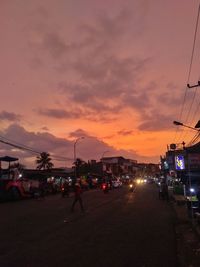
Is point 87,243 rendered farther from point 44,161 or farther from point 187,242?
point 44,161

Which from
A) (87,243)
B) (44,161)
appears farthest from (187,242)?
(44,161)

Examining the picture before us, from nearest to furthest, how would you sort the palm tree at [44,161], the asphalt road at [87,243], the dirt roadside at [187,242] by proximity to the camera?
the asphalt road at [87,243], the dirt roadside at [187,242], the palm tree at [44,161]

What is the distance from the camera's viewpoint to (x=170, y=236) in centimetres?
1565

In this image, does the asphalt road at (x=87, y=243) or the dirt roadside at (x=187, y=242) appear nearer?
the asphalt road at (x=87, y=243)

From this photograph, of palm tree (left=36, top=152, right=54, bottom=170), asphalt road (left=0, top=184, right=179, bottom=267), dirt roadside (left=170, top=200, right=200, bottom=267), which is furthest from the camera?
palm tree (left=36, top=152, right=54, bottom=170)

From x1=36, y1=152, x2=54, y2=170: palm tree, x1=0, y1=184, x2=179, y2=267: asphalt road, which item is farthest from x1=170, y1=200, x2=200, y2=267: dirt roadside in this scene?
x1=36, y1=152, x2=54, y2=170: palm tree

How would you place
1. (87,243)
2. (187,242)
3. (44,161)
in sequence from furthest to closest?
1. (44,161)
2. (187,242)
3. (87,243)

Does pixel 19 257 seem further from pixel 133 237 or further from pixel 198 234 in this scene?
pixel 198 234

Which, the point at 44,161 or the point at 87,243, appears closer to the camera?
the point at 87,243

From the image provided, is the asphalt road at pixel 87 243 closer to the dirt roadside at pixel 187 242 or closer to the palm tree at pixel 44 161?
the dirt roadside at pixel 187 242

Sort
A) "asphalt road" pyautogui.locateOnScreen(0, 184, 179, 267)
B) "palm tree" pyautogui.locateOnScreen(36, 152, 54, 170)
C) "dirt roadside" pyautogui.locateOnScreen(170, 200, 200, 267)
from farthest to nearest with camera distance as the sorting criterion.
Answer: "palm tree" pyautogui.locateOnScreen(36, 152, 54, 170) → "dirt roadside" pyautogui.locateOnScreen(170, 200, 200, 267) → "asphalt road" pyautogui.locateOnScreen(0, 184, 179, 267)

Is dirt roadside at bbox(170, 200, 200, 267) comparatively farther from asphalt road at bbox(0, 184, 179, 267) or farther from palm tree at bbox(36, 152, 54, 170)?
palm tree at bbox(36, 152, 54, 170)

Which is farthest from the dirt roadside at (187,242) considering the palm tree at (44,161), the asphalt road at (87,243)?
the palm tree at (44,161)

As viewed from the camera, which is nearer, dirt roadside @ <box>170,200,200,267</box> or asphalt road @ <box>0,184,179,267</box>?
Answer: asphalt road @ <box>0,184,179,267</box>
